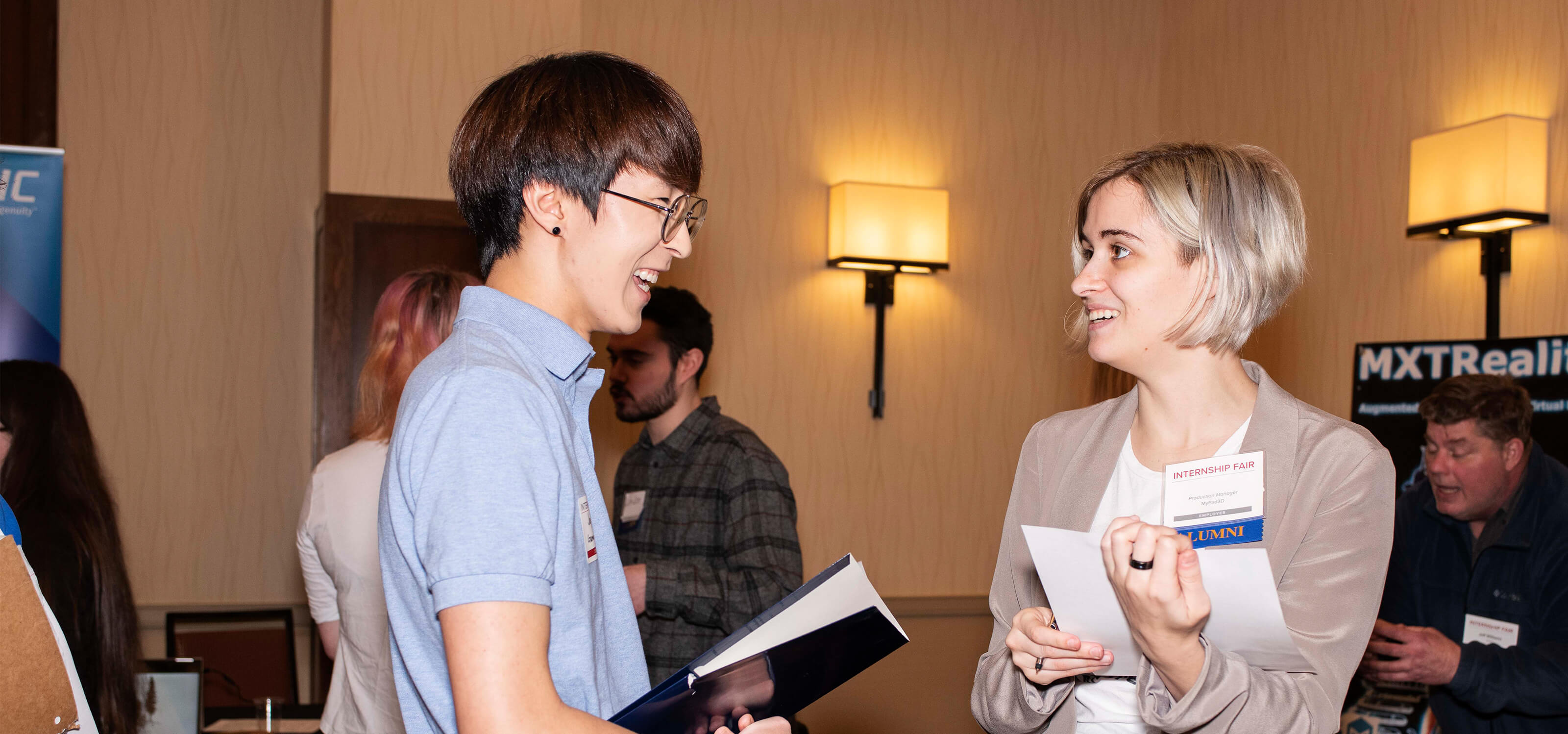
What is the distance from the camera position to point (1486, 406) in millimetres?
2809

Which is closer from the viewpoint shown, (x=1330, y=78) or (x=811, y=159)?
(x=1330, y=78)

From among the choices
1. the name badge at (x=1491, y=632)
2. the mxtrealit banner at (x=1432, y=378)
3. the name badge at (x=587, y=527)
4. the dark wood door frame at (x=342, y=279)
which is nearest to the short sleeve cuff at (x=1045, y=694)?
the name badge at (x=587, y=527)

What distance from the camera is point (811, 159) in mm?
4508

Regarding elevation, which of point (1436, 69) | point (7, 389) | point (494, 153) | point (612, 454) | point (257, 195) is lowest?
point (612, 454)

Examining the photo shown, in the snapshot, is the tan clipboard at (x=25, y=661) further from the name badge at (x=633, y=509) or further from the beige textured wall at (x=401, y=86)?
the beige textured wall at (x=401, y=86)

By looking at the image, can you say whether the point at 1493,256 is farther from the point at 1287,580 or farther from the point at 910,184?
the point at 1287,580

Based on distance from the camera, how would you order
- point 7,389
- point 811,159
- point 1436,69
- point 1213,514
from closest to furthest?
1. point 1213,514
2. point 7,389
3. point 1436,69
4. point 811,159

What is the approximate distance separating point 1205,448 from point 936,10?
3.66m

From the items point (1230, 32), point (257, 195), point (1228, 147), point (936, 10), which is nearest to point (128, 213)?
point (257, 195)

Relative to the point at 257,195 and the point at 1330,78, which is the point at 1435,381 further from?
the point at 257,195

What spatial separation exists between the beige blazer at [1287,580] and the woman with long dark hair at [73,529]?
1.68 metres

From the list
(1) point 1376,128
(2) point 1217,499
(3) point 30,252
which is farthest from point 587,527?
(1) point 1376,128

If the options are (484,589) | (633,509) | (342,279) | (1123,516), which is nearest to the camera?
(484,589)

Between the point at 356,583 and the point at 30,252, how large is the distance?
1.96 m
